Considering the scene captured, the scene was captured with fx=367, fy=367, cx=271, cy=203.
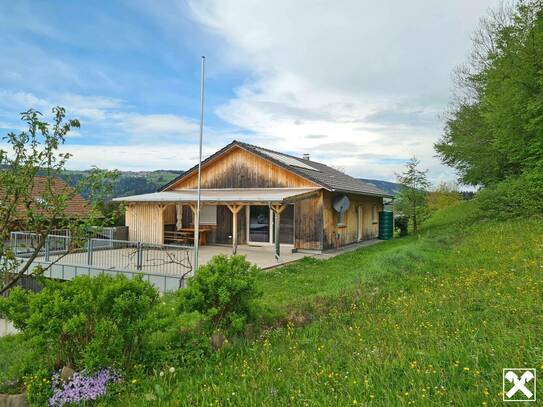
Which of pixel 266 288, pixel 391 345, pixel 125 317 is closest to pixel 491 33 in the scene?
pixel 266 288

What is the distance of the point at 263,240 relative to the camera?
17.1 m

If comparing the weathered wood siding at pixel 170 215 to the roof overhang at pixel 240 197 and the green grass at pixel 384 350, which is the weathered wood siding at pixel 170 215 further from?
the green grass at pixel 384 350

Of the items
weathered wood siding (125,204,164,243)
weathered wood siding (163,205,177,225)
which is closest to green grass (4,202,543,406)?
weathered wood siding (125,204,164,243)

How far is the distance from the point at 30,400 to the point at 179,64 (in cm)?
1164

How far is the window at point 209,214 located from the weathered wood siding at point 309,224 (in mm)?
4443

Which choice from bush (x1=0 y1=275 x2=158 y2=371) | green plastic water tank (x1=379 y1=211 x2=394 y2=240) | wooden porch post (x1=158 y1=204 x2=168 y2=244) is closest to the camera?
bush (x1=0 y1=275 x2=158 y2=371)

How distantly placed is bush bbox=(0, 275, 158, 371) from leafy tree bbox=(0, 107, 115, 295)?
2.25 ft

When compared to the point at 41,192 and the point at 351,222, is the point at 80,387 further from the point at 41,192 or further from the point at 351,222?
the point at 351,222

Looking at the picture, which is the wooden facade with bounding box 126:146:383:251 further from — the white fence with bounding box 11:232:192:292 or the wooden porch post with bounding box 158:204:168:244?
the white fence with bounding box 11:232:192:292

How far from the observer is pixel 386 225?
22297 millimetres

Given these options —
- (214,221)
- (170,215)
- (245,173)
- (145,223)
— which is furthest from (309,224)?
(145,223)

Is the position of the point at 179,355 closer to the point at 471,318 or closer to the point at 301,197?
the point at 471,318

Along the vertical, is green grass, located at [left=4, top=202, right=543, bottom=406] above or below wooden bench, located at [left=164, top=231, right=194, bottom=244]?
below

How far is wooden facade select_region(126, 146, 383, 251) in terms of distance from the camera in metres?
15.9
